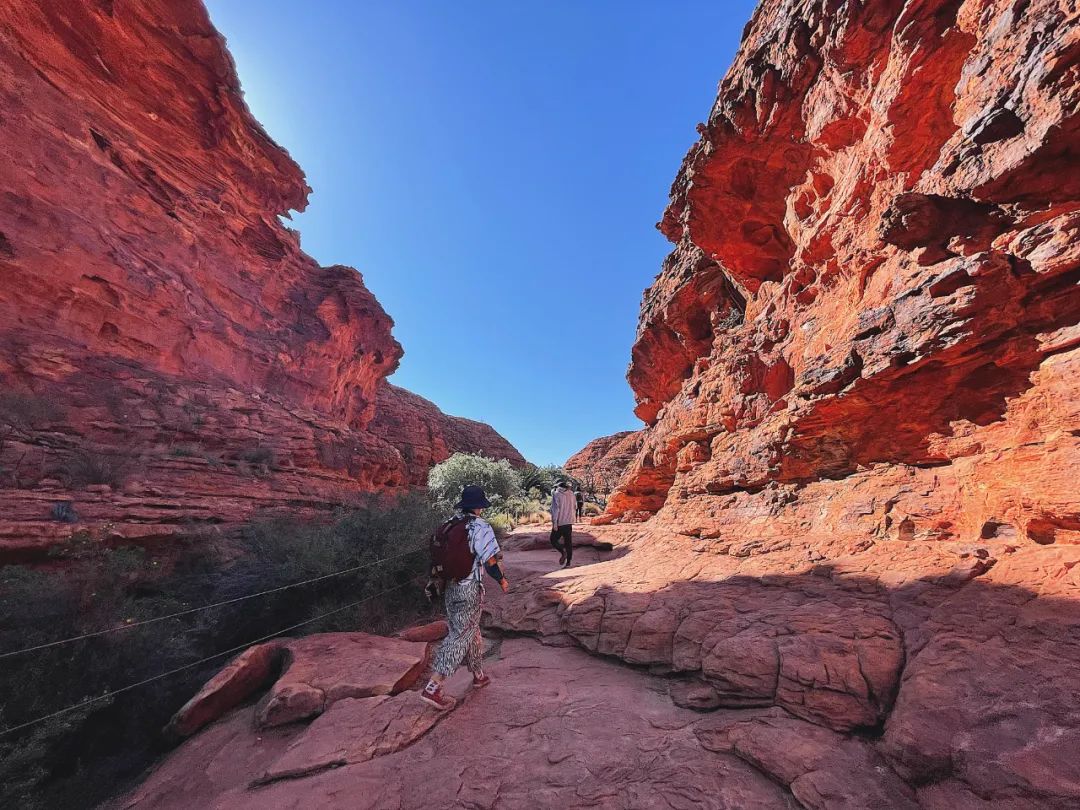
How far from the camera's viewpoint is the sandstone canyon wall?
8.45m

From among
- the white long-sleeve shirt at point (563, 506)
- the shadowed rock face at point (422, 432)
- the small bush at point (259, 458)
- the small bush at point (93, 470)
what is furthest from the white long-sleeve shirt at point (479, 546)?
the shadowed rock face at point (422, 432)

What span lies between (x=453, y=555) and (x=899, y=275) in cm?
629

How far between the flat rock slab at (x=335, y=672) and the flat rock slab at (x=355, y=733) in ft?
0.74

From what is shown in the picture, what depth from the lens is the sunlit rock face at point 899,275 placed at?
143 inches

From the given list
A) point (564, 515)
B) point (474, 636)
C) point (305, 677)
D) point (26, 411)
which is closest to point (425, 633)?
point (305, 677)

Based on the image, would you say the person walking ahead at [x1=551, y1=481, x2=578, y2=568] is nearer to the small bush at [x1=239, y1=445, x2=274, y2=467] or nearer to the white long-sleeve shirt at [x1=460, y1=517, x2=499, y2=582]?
the white long-sleeve shirt at [x1=460, y1=517, x2=499, y2=582]

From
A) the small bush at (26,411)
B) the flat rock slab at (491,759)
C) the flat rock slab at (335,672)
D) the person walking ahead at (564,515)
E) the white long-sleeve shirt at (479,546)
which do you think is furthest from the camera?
the person walking ahead at (564,515)

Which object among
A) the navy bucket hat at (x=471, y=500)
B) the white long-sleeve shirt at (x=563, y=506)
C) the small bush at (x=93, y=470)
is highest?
the small bush at (x=93, y=470)

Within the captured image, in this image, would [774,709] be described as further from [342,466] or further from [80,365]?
[80,365]

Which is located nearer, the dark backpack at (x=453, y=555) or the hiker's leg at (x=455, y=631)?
the hiker's leg at (x=455, y=631)

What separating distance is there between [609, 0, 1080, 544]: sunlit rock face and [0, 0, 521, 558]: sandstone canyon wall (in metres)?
11.0

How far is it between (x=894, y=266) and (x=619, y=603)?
18.4 feet

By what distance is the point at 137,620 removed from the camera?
16.4 feet

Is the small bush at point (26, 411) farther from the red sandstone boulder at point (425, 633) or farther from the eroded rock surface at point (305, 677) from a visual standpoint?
the red sandstone boulder at point (425, 633)
